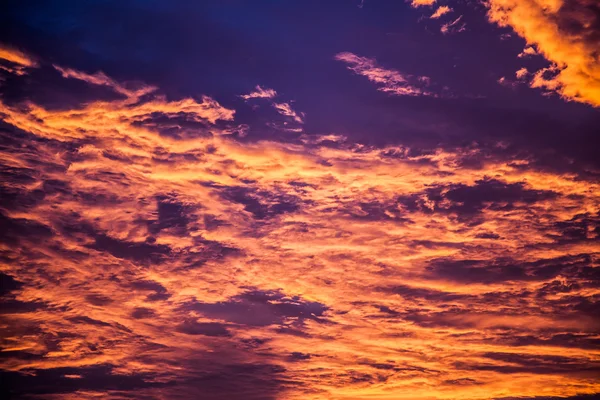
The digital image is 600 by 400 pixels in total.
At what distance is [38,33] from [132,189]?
2724mm

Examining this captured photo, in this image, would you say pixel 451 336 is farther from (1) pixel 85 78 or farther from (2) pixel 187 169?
(1) pixel 85 78

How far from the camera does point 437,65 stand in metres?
6.80

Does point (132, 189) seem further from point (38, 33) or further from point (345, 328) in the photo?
→ point (345, 328)

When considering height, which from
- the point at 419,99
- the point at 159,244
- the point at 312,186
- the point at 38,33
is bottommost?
the point at 159,244

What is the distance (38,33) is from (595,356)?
1231 cm

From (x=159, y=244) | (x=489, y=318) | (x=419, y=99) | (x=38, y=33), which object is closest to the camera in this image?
(x=38, y=33)

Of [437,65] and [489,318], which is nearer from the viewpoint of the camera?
[437,65]

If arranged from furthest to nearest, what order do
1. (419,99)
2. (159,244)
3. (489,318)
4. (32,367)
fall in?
(32,367)
(489,318)
(159,244)
(419,99)

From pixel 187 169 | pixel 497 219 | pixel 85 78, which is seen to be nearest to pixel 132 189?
pixel 187 169

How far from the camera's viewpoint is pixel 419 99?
7.08m

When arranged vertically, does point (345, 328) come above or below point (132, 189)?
below

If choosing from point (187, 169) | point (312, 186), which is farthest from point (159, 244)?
point (312, 186)

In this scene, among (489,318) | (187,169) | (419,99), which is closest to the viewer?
(419,99)

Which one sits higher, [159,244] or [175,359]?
[159,244]
